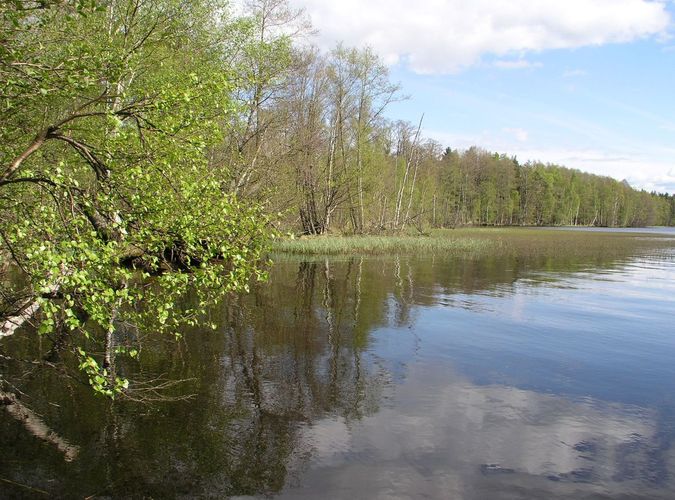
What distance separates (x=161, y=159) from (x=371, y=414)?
6.23 m

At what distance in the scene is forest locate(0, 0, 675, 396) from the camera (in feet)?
24.2

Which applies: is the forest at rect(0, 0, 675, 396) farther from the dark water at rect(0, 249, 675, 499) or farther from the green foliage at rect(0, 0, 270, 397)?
the dark water at rect(0, 249, 675, 499)

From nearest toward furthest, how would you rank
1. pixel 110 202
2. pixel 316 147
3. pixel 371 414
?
pixel 110 202
pixel 371 414
pixel 316 147

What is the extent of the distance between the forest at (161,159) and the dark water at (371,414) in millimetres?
1563

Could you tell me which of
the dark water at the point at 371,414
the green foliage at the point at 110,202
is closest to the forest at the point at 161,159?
the green foliage at the point at 110,202

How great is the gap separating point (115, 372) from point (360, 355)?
6172mm

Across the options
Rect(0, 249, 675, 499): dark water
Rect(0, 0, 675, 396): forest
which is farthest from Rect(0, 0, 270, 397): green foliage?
Rect(0, 249, 675, 499): dark water

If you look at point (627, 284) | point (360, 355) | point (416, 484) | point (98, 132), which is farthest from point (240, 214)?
point (627, 284)

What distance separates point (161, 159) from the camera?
27.1ft

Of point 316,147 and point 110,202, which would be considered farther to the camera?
point 316,147

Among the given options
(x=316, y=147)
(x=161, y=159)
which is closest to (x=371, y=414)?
(x=161, y=159)

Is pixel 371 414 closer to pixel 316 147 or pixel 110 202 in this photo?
pixel 110 202

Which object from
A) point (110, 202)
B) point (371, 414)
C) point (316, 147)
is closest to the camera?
point (110, 202)

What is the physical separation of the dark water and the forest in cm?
156
